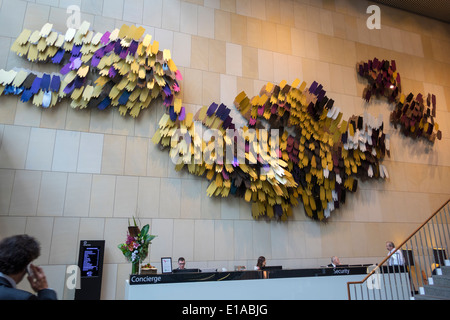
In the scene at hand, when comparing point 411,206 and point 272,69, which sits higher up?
point 272,69

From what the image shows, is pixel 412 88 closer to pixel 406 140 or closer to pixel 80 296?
pixel 406 140

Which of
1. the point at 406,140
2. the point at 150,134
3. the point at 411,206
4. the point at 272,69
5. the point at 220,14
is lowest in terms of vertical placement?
the point at 411,206

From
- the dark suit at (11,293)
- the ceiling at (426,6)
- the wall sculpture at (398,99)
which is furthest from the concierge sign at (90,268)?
the ceiling at (426,6)

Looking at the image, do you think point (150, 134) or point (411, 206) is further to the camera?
point (411, 206)

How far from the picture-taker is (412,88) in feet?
34.3

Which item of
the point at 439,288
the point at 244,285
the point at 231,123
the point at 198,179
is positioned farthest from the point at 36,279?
the point at 439,288

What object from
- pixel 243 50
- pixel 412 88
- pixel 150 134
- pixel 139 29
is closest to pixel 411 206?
pixel 412 88

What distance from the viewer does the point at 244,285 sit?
5.32 m

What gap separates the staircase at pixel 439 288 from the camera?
592 centimetres

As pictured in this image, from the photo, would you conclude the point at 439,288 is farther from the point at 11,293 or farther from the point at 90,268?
the point at 11,293

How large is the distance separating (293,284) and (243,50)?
5732mm

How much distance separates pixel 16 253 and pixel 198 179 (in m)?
5.98

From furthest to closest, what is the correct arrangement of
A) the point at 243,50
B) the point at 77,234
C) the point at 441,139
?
the point at 441,139 < the point at 243,50 < the point at 77,234

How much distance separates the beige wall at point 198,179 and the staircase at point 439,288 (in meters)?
2.09
